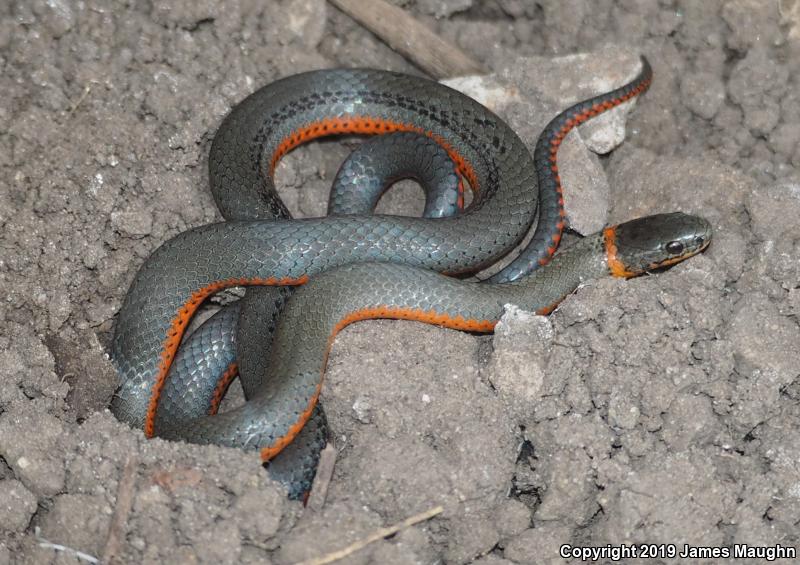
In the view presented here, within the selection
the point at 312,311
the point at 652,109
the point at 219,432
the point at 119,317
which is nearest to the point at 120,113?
the point at 119,317

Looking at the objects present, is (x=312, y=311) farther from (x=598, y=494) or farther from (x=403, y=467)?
(x=598, y=494)

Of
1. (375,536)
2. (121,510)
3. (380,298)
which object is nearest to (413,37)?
(380,298)

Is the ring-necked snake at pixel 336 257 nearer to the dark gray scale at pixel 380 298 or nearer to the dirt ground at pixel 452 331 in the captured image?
the dark gray scale at pixel 380 298

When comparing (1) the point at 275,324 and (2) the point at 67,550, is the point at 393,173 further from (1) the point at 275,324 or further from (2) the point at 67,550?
(2) the point at 67,550

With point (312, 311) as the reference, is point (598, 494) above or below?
below

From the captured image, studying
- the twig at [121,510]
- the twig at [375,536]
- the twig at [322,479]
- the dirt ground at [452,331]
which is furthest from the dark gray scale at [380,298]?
the twig at [375,536]
